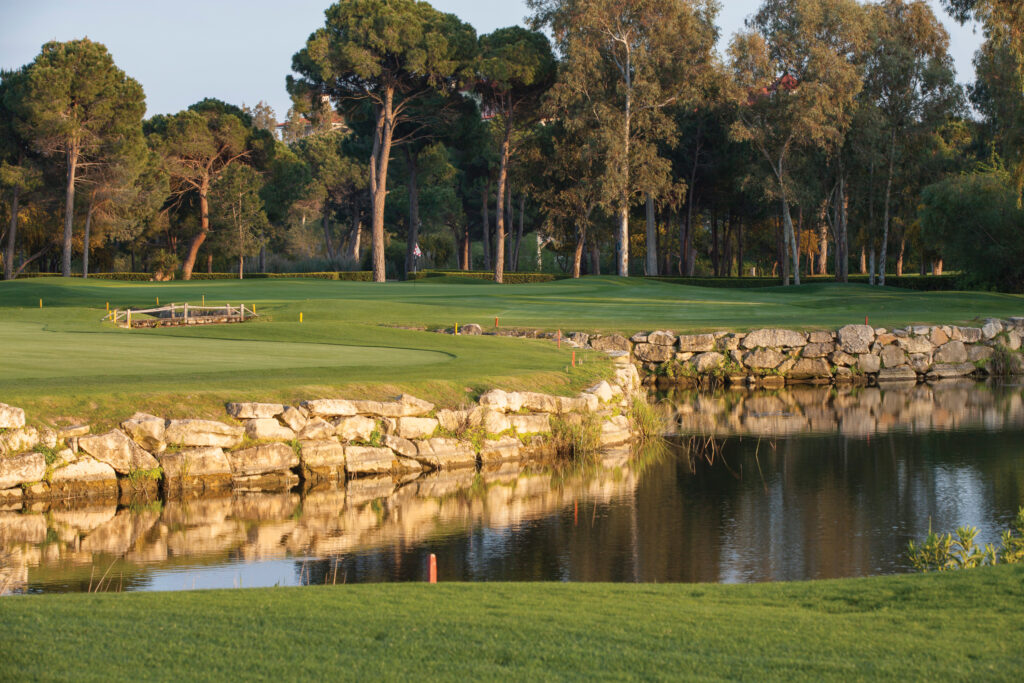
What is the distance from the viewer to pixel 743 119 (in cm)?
5506

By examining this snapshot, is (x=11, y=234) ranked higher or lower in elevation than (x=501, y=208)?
lower

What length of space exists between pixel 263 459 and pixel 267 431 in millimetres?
358

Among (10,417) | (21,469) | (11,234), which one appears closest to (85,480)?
(21,469)

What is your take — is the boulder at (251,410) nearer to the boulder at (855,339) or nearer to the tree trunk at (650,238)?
the boulder at (855,339)

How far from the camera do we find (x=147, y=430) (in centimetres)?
1299

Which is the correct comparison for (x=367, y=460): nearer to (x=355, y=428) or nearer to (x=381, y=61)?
(x=355, y=428)

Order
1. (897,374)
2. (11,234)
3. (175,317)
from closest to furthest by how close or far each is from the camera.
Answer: (897,374) → (175,317) → (11,234)

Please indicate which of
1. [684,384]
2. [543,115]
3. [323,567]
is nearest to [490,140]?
[543,115]

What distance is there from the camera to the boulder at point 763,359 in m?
27.6

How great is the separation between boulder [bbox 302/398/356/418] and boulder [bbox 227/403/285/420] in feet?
1.45

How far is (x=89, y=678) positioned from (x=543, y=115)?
5144cm

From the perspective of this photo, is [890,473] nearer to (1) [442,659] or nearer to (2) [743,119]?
(1) [442,659]

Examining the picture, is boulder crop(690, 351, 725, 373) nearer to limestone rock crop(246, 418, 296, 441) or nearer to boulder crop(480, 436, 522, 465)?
boulder crop(480, 436, 522, 465)

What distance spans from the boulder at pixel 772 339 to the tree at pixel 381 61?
30.0 meters
